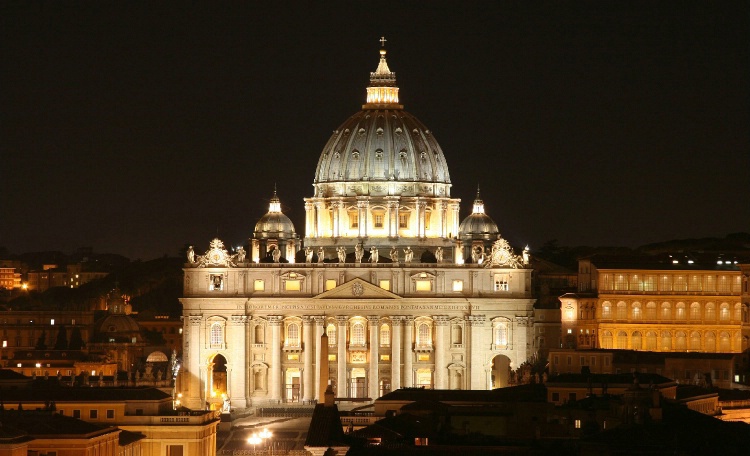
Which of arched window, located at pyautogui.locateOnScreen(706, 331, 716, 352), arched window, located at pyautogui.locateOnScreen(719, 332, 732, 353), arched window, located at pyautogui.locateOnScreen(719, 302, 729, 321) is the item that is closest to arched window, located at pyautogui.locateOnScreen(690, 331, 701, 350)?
arched window, located at pyautogui.locateOnScreen(706, 331, 716, 352)

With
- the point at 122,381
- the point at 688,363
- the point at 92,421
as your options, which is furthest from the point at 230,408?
Result: the point at 92,421

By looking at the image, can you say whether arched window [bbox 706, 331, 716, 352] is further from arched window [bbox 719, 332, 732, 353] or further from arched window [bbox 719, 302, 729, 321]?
arched window [bbox 719, 302, 729, 321]

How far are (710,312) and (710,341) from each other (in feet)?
6.70

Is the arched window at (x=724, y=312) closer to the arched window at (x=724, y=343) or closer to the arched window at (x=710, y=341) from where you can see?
the arched window at (x=724, y=343)

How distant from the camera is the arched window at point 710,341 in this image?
198500 mm

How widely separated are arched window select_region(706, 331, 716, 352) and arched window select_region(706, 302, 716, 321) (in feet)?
3.29

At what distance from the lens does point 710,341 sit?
198875 mm

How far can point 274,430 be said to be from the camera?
170125 mm

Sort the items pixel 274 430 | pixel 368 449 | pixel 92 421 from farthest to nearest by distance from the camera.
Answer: pixel 274 430 → pixel 92 421 → pixel 368 449

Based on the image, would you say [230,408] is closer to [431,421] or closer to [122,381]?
[122,381]

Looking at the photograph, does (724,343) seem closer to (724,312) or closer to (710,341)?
(710,341)

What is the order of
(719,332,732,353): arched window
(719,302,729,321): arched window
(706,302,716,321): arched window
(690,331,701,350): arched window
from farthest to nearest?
(690,331,701,350): arched window → (706,302,716,321): arched window → (719,302,729,321): arched window → (719,332,732,353): arched window

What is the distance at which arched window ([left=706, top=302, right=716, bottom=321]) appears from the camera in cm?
→ 19912

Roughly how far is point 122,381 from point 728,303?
49096 millimetres
